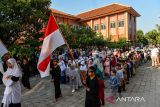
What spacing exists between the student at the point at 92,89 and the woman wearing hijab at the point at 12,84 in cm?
206

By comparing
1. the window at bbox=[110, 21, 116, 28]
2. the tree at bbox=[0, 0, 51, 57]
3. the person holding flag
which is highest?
the window at bbox=[110, 21, 116, 28]

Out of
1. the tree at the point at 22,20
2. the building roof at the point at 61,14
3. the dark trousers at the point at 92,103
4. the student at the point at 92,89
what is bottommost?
the dark trousers at the point at 92,103

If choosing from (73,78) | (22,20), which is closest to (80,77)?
(73,78)

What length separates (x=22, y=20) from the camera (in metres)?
25.0

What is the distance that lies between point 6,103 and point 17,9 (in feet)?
48.1

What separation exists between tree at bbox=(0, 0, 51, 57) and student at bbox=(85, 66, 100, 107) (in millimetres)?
13525

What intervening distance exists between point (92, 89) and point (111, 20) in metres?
56.3

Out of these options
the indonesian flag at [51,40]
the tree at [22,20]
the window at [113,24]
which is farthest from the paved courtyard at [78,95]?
the window at [113,24]

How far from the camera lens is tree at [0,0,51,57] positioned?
2380 centimetres

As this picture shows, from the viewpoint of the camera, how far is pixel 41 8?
26297 millimetres

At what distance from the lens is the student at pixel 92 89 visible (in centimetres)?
1050

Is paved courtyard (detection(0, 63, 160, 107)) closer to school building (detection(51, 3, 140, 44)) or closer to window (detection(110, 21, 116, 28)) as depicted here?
school building (detection(51, 3, 140, 44))

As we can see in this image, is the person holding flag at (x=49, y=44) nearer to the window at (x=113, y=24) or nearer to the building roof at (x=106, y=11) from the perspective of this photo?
the building roof at (x=106, y=11)

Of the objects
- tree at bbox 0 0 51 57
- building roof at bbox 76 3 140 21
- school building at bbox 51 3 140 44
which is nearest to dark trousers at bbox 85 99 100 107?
tree at bbox 0 0 51 57
